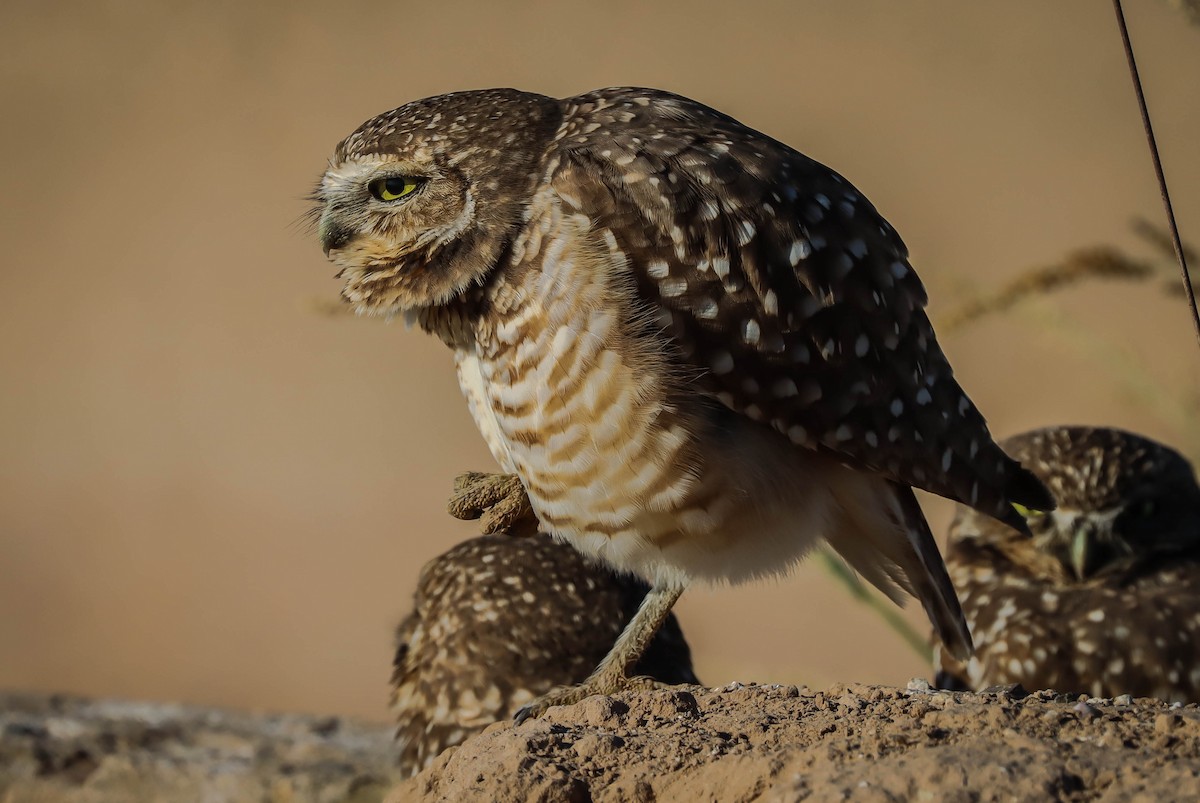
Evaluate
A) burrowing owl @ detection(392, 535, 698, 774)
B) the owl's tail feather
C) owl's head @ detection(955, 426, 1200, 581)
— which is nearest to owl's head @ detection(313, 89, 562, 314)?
the owl's tail feather

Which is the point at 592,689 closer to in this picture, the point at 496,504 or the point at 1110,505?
the point at 496,504

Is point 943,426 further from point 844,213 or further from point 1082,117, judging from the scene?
point 1082,117

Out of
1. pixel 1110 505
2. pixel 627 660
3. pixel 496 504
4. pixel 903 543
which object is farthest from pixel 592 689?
pixel 1110 505

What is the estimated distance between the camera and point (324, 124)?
11961mm

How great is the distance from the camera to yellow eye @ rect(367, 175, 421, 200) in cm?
307

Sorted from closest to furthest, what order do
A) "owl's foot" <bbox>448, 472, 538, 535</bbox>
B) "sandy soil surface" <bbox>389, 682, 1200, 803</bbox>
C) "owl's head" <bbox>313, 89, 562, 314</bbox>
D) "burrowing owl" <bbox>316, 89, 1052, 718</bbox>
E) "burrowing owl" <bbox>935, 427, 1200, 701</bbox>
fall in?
"sandy soil surface" <bbox>389, 682, 1200, 803</bbox>, "burrowing owl" <bbox>316, 89, 1052, 718</bbox>, "owl's head" <bbox>313, 89, 562, 314</bbox>, "owl's foot" <bbox>448, 472, 538, 535</bbox>, "burrowing owl" <bbox>935, 427, 1200, 701</bbox>

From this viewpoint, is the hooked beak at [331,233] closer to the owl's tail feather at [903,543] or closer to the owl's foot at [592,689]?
the owl's foot at [592,689]

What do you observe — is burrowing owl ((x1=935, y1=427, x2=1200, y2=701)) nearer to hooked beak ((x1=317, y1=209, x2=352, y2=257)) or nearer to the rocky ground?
the rocky ground

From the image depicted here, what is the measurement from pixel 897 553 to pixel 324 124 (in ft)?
31.8

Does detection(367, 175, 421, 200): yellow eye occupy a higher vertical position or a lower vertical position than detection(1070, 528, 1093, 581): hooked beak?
higher

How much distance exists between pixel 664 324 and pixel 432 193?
66cm

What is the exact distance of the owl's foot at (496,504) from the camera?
3.38m

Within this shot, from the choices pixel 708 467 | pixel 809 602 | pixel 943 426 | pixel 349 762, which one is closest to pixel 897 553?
pixel 943 426

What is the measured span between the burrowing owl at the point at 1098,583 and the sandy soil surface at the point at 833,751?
1422mm
